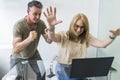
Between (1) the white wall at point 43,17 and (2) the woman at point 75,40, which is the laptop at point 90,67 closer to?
(2) the woman at point 75,40

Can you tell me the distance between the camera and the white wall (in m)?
2.92

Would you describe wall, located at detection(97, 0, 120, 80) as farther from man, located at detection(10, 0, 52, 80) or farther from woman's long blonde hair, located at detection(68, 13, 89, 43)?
man, located at detection(10, 0, 52, 80)

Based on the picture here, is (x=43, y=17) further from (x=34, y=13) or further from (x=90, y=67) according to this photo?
(x=90, y=67)

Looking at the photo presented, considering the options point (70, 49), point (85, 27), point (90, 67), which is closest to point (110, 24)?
point (85, 27)

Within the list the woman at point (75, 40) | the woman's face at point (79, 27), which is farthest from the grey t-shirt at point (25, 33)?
the woman's face at point (79, 27)

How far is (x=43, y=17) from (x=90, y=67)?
60.8 inches

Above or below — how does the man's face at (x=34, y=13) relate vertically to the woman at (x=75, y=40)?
above

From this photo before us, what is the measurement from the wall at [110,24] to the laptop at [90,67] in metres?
0.25

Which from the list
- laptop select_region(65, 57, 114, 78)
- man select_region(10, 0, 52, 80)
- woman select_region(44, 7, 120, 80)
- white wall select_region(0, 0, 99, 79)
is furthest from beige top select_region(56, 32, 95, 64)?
white wall select_region(0, 0, 99, 79)

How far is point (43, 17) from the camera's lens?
116 inches

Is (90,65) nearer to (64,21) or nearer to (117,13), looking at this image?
(117,13)

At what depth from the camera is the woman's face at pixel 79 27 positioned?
6.99ft

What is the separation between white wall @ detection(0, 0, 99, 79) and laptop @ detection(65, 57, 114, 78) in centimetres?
140

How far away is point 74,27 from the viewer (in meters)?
2.15
